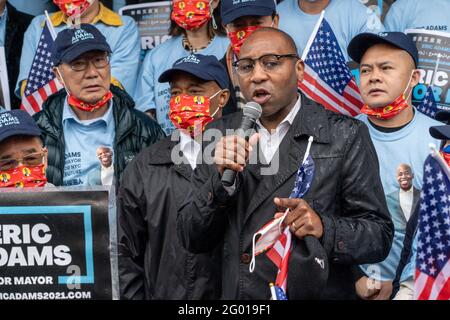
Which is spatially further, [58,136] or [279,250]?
[58,136]

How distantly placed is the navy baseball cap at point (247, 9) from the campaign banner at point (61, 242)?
8.56ft

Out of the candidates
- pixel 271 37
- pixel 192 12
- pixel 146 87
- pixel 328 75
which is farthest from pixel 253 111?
pixel 146 87

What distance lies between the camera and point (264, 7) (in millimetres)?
6582

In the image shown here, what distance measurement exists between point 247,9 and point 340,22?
0.67m

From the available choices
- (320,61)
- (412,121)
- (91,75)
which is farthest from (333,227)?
(91,75)

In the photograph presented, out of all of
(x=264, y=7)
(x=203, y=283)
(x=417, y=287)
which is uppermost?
(x=264, y=7)

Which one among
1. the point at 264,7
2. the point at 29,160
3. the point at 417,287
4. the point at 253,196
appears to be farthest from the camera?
the point at 264,7

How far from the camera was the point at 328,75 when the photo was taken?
6.70 m

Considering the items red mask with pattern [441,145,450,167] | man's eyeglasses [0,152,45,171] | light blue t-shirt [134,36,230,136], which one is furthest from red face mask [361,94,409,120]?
man's eyeglasses [0,152,45,171]

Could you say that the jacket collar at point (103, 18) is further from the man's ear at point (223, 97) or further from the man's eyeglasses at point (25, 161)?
the man's eyeglasses at point (25, 161)

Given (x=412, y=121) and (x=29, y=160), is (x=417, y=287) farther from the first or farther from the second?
(x=29, y=160)

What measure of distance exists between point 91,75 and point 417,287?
3143mm

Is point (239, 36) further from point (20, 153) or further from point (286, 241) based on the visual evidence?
point (286, 241)

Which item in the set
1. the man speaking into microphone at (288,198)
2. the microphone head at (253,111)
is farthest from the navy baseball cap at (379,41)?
the microphone head at (253,111)
